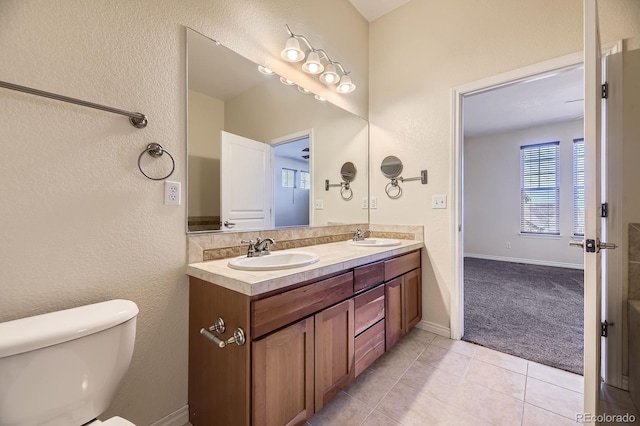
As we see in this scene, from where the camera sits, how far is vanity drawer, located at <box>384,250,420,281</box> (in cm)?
180

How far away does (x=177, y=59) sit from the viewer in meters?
1.29

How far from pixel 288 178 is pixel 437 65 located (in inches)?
61.6

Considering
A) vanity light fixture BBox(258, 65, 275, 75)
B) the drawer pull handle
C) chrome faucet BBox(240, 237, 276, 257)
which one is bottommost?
the drawer pull handle

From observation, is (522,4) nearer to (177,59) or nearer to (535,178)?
(177,59)

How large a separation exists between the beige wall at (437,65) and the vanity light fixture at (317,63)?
0.48 meters

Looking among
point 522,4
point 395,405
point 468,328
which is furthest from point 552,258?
point 395,405

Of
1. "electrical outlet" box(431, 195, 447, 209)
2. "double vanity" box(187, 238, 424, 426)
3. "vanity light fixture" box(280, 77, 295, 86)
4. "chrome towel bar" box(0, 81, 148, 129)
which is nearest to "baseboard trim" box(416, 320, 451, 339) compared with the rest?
"double vanity" box(187, 238, 424, 426)

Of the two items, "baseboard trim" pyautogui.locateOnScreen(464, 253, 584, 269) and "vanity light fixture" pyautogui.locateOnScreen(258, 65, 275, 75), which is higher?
"vanity light fixture" pyautogui.locateOnScreen(258, 65, 275, 75)

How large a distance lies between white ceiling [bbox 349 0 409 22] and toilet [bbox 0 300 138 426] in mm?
2858

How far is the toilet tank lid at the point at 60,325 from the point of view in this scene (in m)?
0.71

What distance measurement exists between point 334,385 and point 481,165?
18.1ft

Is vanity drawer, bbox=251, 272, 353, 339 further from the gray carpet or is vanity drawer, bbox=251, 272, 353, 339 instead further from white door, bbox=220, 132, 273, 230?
the gray carpet

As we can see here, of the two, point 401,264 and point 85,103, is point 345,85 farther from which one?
point 85,103

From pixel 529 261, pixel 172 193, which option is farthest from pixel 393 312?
pixel 529 261
